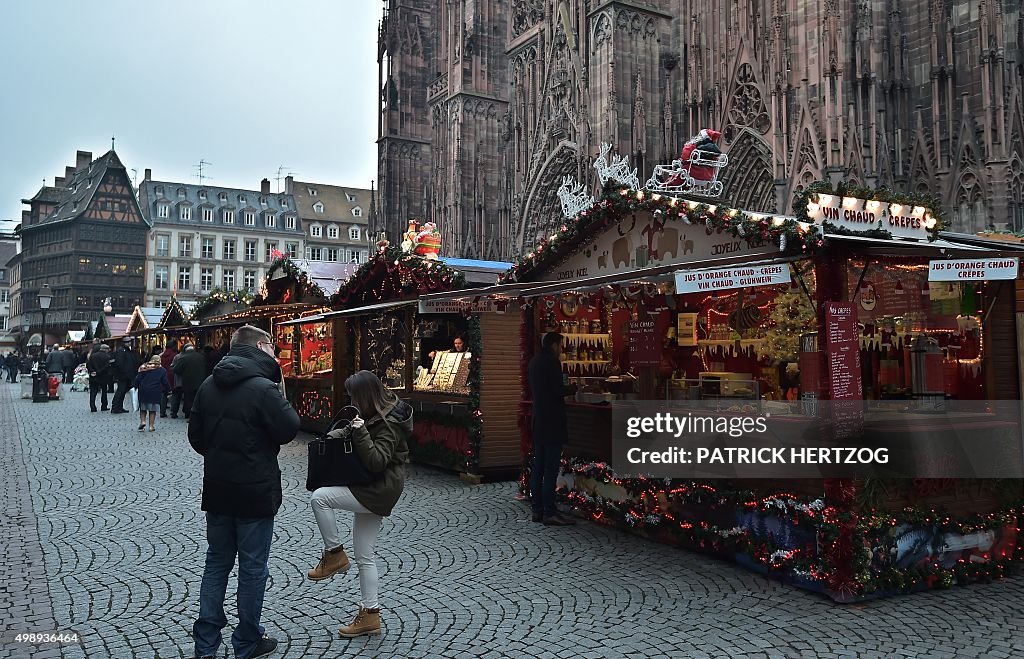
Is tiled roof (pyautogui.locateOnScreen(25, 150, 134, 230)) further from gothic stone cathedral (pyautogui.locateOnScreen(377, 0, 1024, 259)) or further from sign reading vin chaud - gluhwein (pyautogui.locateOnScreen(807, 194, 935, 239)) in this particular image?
sign reading vin chaud - gluhwein (pyautogui.locateOnScreen(807, 194, 935, 239))

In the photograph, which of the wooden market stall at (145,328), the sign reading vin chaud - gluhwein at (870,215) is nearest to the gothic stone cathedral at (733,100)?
the sign reading vin chaud - gluhwein at (870,215)

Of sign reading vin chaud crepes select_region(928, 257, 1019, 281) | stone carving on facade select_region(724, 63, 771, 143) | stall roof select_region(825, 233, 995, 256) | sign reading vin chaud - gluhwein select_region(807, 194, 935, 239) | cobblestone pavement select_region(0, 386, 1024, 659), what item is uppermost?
stone carving on facade select_region(724, 63, 771, 143)

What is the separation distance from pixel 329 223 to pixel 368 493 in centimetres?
7213

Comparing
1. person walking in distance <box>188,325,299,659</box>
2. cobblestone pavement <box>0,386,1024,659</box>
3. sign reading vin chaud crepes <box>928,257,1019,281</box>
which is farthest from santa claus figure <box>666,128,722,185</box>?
person walking in distance <box>188,325,299,659</box>

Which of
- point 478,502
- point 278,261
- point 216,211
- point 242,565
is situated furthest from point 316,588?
point 216,211

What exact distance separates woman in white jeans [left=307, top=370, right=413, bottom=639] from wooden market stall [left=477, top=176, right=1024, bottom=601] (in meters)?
2.51

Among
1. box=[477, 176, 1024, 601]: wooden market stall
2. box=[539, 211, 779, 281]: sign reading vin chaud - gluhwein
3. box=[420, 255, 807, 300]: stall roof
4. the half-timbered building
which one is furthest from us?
the half-timbered building

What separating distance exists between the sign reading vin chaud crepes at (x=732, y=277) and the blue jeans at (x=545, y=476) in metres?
2.40

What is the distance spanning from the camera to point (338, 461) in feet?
14.6

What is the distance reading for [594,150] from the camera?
25672 mm

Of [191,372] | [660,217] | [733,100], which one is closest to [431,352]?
[660,217]

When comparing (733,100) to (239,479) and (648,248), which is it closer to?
(648,248)

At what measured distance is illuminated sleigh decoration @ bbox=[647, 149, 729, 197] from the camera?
7.42m

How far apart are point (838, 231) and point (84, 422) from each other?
17485 mm
